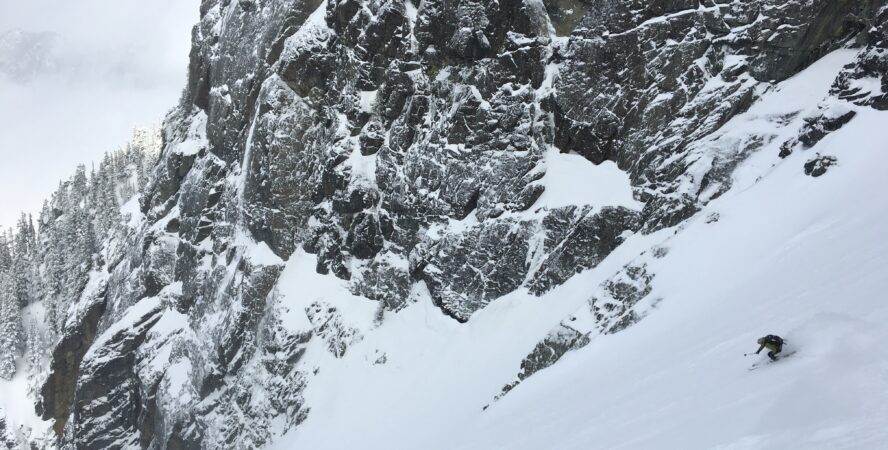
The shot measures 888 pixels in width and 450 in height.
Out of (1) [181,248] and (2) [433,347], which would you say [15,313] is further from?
(2) [433,347]

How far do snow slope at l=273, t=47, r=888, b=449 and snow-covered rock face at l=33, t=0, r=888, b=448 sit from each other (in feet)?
3.35

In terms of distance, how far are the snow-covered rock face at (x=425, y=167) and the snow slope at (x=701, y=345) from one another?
102 cm

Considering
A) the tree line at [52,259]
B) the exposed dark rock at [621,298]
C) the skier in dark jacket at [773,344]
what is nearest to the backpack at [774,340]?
the skier in dark jacket at [773,344]

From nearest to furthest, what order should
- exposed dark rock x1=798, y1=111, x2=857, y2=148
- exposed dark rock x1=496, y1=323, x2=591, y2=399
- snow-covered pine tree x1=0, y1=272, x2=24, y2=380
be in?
exposed dark rock x1=798, y1=111, x2=857, y2=148 → exposed dark rock x1=496, y1=323, x2=591, y2=399 → snow-covered pine tree x1=0, y1=272, x2=24, y2=380

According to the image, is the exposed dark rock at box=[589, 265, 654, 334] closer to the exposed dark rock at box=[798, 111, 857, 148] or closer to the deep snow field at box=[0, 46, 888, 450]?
the deep snow field at box=[0, 46, 888, 450]

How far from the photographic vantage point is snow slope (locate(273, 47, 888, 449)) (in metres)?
8.51

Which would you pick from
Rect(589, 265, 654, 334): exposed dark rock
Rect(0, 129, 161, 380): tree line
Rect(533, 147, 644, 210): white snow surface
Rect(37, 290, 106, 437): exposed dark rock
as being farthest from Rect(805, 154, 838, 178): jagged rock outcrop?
Rect(0, 129, 161, 380): tree line

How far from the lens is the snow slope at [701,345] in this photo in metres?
8.51

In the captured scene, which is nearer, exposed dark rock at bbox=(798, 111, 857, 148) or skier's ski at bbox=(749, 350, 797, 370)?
skier's ski at bbox=(749, 350, 797, 370)

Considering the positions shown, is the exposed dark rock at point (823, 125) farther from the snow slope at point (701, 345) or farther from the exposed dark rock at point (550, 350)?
the exposed dark rock at point (550, 350)

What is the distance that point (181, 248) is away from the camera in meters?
46.9

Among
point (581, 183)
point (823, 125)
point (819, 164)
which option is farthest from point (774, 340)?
point (581, 183)

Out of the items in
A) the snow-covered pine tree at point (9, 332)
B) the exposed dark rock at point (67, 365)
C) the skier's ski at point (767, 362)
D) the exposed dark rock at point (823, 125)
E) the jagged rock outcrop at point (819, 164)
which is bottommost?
the skier's ski at point (767, 362)

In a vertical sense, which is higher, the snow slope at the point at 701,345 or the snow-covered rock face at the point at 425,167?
the snow-covered rock face at the point at 425,167
